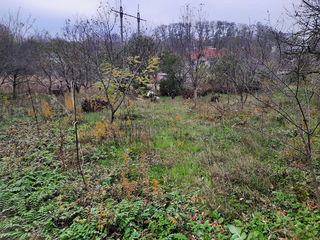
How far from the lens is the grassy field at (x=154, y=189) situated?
222 cm

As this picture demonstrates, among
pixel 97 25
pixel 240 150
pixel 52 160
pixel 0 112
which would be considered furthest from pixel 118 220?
pixel 0 112

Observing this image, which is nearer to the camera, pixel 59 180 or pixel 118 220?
pixel 118 220

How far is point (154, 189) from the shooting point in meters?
2.98

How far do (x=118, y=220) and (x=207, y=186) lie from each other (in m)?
1.36

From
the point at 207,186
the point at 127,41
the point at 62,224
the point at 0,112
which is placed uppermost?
the point at 127,41

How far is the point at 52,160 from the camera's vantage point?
391 cm

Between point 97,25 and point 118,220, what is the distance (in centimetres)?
585

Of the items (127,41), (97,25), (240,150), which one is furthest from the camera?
(127,41)

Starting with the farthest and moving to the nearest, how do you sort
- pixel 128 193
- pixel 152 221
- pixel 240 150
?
1. pixel 240 150
2. pixel 128 193
3. pixel 152 221

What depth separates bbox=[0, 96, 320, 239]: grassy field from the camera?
2.22 metres

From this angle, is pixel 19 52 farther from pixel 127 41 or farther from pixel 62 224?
pixel 62 224

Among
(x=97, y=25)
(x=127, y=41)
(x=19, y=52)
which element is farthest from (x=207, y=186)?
(x=19, y=52)

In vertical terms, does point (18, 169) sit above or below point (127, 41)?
below

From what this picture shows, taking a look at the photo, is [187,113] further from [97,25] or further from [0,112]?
[0,112]
